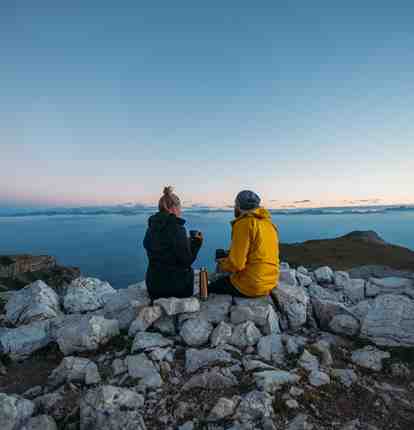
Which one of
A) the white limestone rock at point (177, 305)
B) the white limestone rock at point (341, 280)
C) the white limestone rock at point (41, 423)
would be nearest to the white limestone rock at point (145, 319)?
the white limestone rock at point (177, 305)

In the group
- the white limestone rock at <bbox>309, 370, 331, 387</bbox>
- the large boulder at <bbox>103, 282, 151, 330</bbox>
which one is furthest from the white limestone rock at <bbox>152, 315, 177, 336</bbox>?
the white limestone rock at <bbox>309, 370, 331, 387</bbox>

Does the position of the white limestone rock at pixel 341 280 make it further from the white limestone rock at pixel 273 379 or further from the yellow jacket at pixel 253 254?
the white limestone rock at pixel 273 379

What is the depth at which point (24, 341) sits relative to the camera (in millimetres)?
5457

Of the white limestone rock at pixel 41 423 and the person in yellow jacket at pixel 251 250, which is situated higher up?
the person in yellow jacket at pixel 251 250

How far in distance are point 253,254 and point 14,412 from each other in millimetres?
4193

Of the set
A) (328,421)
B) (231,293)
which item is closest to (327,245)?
(231,293)

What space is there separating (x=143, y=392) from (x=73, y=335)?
2.01 metres

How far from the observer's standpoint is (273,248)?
231 inches

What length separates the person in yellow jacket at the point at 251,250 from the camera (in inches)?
217

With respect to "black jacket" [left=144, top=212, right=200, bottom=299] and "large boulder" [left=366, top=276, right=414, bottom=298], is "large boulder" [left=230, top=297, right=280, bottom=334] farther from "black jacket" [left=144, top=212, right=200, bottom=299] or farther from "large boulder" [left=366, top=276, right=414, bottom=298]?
"large boulder" [left=366, top=276, right=414, bottom=298]

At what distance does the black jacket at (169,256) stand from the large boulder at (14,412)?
113 inches

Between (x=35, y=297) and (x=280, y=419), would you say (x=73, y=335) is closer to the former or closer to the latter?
(x=35, y=297)

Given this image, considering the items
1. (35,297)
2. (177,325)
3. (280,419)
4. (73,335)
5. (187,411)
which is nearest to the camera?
(280,419)

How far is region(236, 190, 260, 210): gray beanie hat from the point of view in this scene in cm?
563
